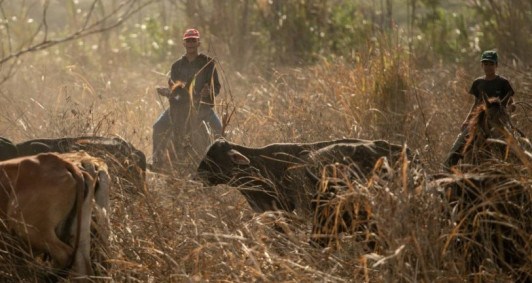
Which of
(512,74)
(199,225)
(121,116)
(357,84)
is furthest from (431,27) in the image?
(199,225)

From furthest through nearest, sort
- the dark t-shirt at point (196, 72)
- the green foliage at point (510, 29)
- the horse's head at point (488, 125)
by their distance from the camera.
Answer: the green foliage at point (510, 29)
the dark t-shirt at point (196, 72)
the horse's head at point (488, 125)

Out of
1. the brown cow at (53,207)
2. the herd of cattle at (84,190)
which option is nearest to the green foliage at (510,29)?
the herd of cattle at (84,190)

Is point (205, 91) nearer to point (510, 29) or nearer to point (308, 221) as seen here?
point (308, 221)

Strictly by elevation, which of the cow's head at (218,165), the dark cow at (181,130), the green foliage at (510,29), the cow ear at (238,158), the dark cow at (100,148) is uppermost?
the dark cow at (100,148)

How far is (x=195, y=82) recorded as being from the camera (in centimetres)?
987

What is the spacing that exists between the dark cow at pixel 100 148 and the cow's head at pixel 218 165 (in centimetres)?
47

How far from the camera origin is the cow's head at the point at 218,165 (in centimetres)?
741

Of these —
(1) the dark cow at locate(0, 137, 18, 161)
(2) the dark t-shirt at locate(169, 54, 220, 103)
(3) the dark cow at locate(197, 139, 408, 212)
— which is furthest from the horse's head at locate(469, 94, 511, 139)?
(1) the dark cow at locate(0, 137, 18, 161)

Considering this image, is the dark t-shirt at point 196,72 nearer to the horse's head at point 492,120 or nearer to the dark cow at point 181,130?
the dark cow at point 181,130

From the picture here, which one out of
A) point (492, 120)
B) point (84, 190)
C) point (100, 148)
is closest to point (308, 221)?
point (84, 190)

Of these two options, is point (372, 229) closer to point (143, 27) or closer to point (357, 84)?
point (357, 84)

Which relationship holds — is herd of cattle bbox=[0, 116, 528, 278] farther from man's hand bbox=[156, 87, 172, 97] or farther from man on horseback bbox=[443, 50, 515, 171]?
man's hand bbox=[156, 87, 172, 97]

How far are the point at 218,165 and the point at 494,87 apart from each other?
2345mm

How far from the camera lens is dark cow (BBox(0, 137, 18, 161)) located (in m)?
7.69
